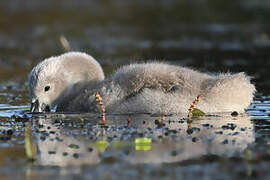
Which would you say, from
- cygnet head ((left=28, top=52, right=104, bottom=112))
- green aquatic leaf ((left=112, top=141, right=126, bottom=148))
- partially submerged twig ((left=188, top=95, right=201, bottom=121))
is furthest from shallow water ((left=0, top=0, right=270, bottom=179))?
cygnet head ((left=28, top=52, right=104, bottom=112))

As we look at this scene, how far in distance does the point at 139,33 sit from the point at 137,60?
22.9 feet

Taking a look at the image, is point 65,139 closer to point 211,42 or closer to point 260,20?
point 211,42

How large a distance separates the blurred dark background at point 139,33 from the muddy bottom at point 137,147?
282 centimetres

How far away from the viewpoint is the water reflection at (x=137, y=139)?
20.0 feet

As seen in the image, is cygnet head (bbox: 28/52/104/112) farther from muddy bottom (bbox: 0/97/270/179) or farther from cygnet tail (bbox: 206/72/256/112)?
cygnet tail (bbox: 206/72/256/112)

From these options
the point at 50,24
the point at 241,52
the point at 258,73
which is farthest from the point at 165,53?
the point at 50,24

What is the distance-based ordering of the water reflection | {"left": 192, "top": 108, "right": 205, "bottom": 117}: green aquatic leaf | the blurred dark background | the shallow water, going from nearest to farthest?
1. the shallow water
2. the water reflection
3. {"left": 192, "top": 108, "right": 205, "bottom": 117}: green aquatic leaf
4. the blurred dark background

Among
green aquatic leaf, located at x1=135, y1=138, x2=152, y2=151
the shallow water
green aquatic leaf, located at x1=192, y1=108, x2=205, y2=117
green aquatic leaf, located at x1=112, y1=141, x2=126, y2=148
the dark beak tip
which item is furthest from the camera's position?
the dark beak tip

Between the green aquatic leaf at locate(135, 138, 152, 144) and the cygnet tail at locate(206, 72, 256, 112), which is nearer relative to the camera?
the green aquatic leaf at locate(135, 138, 152, 144)

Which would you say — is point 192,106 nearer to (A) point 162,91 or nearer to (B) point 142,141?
(A) point 162,91

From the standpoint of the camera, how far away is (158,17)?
2423 centimetres

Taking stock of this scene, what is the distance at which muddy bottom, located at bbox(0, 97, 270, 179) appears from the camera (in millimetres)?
5574

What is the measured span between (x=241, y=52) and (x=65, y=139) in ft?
33.3

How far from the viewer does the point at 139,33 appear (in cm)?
2120
